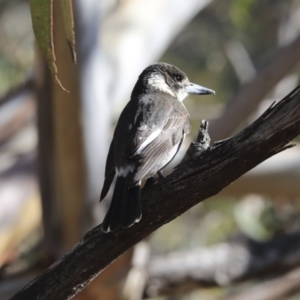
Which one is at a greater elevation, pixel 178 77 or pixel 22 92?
pixel 178 77

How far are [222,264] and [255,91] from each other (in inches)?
39.3

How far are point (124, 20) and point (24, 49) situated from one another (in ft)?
8.24

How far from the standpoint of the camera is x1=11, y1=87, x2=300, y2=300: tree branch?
1.66 meters

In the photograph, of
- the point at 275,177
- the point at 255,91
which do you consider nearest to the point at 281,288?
the point at 275,177

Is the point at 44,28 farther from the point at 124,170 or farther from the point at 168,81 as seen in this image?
the point at 168,81

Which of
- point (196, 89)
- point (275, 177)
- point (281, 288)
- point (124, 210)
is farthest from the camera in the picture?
point (281, 288)

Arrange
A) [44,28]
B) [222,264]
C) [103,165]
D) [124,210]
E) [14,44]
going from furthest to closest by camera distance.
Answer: [14,44]
[222,264]
[103,165]
[124,210]
[44,28]

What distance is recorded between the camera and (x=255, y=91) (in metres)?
3.94

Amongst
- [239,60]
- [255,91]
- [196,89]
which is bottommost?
[239,60]

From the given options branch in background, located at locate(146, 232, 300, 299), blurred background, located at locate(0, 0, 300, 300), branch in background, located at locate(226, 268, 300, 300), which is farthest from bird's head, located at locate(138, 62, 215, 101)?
branch in background, located at locate(226, 268, 300, 300)

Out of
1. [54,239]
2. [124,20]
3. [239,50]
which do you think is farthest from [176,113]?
[239,50]

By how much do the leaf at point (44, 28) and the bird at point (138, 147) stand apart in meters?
0.43

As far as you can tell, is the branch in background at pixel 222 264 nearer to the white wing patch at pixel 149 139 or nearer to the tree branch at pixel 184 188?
the white wing patch at pixel 149 139

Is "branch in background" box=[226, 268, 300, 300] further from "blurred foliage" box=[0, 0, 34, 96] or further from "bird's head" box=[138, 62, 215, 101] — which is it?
"blurred foliage" box=[0, 0, 34, 96]
